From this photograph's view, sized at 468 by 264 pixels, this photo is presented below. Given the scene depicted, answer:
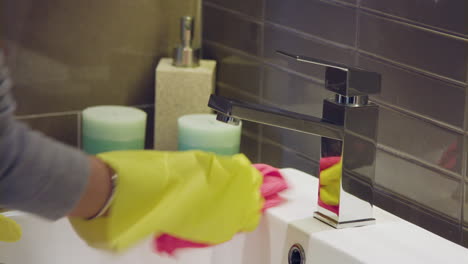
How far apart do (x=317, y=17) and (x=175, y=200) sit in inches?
18.0

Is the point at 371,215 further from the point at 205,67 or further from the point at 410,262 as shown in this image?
the point at 205,67

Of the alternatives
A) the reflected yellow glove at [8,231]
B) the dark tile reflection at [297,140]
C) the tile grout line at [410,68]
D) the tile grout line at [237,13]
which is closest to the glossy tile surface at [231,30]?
the tile grout line at [237,13]

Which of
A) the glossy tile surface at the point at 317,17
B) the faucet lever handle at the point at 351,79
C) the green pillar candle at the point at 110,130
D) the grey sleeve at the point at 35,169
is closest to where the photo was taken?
the grey sleeve at the point at 35,169

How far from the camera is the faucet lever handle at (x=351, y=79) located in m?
0.71

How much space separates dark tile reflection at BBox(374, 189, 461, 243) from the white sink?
1.2 inches

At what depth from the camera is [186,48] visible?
1067 mm

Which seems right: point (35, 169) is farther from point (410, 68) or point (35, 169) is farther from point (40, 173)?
point (410, 68)

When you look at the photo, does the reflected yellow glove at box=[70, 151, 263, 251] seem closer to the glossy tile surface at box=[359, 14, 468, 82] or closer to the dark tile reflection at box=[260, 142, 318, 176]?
the glossy tile surface at box=[359, 14, 468, 82]

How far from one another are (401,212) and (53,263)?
399mm

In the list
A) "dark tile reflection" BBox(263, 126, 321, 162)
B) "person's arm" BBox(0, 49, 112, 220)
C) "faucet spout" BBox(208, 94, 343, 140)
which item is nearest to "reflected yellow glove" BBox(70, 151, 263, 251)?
"person's arm" BBox(0, 49, 112, 220)

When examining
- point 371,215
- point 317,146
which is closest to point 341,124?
point 371,215

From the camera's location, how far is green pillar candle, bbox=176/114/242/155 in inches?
38.7

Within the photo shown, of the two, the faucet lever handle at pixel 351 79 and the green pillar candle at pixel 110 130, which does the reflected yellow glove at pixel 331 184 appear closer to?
the faucet lever handle at pixel 351 79

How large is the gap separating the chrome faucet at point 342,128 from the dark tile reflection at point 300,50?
0.16 m
